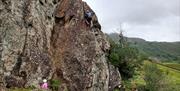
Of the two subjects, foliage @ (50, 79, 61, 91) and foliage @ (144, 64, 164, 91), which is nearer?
foliage @ (50, 79, 61, 91)

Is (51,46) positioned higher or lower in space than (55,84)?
higher

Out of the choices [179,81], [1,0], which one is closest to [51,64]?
[1,0]

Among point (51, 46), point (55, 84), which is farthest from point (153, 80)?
point (55, 84)

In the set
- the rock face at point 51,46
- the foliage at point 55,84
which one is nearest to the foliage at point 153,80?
the rock face at point 51,46

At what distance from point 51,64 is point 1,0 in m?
9.06

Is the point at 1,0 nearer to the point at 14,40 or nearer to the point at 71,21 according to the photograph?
the point at 14,40

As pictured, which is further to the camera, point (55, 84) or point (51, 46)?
point (51, 46)

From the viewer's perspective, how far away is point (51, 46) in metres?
43.0

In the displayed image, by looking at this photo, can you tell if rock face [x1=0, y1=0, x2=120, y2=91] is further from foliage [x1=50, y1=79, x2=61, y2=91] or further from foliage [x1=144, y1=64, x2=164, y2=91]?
foliage [x1=144, y1=64, x2=164, y2=91]

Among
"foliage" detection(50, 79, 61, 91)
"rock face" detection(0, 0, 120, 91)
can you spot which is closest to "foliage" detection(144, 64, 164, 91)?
"rock face" detection(0, 0, 120, 91)

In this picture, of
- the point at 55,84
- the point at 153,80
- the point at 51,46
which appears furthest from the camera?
the point at 153,80

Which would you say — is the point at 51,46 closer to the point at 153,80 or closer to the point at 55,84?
the point at 55,84

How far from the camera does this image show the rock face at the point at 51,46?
1410 inches

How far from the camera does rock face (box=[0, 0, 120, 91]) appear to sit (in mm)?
35812
